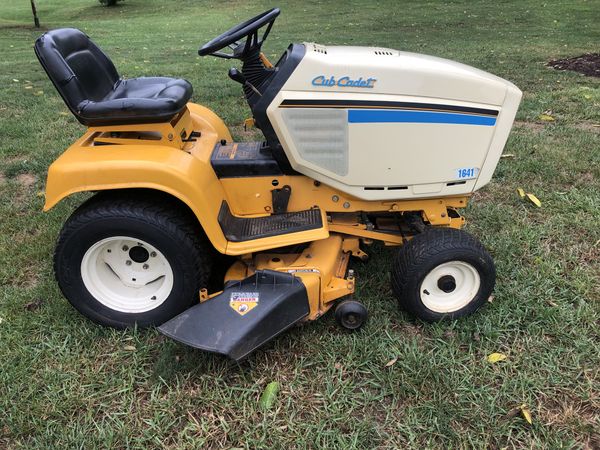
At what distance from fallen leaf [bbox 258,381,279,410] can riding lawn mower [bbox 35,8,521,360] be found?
19 cm

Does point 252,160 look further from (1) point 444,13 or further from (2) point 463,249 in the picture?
(1) point 444,13

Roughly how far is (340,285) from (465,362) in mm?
675

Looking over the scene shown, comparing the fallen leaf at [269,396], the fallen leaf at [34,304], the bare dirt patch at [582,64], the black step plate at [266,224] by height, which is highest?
the black step plate at [266,224]

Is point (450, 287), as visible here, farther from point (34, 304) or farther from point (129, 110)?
point (34, 304)

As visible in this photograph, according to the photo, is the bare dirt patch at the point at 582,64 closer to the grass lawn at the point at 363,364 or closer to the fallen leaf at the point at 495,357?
the grass lawn at the point at 363,364

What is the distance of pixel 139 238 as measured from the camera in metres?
2.33

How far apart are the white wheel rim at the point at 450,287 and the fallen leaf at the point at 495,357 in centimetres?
30

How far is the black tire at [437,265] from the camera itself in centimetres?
239

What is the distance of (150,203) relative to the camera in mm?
2385

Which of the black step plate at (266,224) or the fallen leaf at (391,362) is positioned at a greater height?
the black step plate at (266,224)

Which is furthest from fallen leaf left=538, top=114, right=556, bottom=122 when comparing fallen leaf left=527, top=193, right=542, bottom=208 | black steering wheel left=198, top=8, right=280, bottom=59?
black steering wheel left=198, top=8, right=280, bottom=59

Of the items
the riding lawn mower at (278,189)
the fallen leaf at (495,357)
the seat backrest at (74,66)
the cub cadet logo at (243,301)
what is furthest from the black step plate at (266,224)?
the fallen leaf at (495,357)

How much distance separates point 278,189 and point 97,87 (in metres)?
1.28

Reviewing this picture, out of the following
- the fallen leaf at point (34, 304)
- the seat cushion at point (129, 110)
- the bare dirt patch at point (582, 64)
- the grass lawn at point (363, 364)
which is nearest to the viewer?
the grass lawn at point (363, 364)
